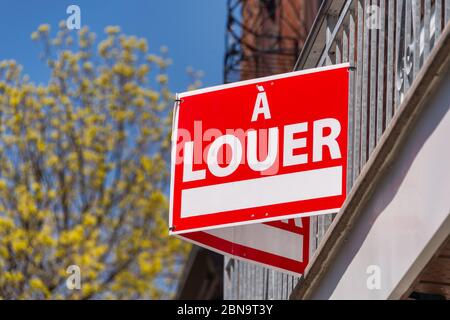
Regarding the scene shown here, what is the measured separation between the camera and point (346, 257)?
563cm

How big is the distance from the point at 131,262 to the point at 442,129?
66.9 ft

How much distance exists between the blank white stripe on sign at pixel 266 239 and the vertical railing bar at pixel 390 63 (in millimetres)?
1429

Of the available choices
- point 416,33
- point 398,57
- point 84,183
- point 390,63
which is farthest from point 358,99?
point 84,183

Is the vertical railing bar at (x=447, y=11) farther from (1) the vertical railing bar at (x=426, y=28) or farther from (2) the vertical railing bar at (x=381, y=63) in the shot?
(2) the vertical railing bar at (x=381, y=63)

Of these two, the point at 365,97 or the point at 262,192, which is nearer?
the point at 365,97

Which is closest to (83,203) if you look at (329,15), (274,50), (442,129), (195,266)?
(195,266)

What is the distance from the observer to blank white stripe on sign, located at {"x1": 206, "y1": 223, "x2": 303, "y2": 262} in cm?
645

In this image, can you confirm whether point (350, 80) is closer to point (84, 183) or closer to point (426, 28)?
point (426, 28)

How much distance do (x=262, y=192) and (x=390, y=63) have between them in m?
1.05

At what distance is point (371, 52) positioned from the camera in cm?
567

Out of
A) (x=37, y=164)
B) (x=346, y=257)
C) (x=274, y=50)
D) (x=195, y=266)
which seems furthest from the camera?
(x=37, y=164)

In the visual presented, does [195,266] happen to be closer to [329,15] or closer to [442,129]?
[329,15]

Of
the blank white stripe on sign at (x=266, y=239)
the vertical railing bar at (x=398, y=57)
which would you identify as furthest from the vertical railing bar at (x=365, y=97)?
the blank white stripe on sign at (x=266, y=239)

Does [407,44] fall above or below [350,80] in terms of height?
below
